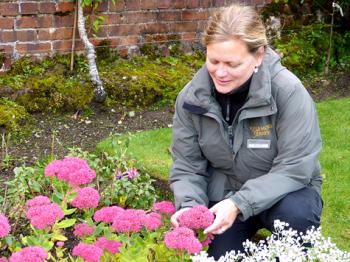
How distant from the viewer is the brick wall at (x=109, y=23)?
5.48 m

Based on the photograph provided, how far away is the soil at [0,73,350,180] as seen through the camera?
4766 millimetres

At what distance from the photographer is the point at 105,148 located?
16.0ft

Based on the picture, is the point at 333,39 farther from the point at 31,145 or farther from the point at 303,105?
the point at 303,105

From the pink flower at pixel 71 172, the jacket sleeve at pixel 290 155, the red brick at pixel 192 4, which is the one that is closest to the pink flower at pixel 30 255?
the pink flower at pixel 71 172

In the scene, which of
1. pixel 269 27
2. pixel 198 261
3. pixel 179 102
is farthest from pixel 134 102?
pixel 198 261

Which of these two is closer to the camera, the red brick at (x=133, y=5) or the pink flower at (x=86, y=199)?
the pink flower at (x=86, y=199)

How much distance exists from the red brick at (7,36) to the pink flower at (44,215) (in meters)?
3.46

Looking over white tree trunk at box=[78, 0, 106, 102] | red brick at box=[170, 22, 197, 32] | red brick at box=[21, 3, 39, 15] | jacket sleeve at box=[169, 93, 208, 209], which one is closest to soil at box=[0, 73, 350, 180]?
white tree trunk at box=[78, 0, 106, 102]

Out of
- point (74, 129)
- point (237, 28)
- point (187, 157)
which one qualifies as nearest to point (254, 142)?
point (187, 157)

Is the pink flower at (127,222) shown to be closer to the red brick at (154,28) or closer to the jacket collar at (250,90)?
the jacket collar at (250,90)

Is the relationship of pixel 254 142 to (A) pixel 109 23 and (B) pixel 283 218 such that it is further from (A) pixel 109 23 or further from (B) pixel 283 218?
(A) pixel 109 23

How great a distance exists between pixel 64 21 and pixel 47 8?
0.20 meters

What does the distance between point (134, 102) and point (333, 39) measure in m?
2.88

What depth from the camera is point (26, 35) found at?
18.2ft
